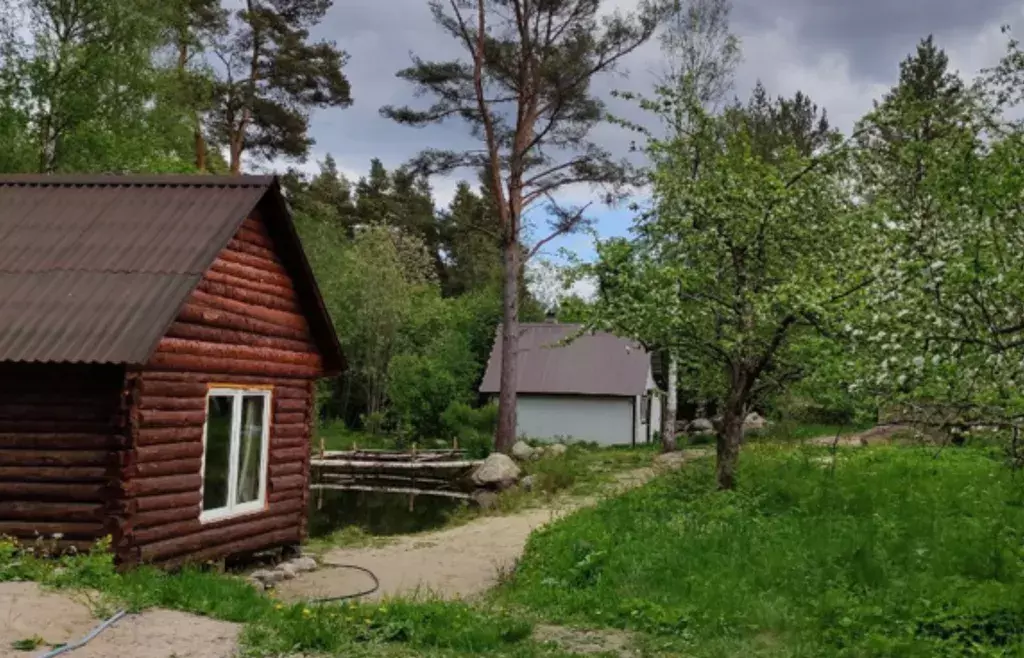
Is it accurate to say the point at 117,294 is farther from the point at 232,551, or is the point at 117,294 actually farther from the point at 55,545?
the point at 232,551

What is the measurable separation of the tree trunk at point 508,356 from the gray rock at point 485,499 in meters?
2.97

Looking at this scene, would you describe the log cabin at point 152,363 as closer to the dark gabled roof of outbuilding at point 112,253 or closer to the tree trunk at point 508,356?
the dark gabled roof of outbuilding at point 112,253

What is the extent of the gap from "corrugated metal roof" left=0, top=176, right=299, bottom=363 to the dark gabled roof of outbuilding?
13mm

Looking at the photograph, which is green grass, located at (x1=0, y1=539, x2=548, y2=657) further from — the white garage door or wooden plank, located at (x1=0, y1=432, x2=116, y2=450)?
the white garage door

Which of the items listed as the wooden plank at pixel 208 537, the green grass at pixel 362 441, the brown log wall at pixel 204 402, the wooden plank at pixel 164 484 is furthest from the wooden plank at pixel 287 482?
the green grass at pixel 362 441

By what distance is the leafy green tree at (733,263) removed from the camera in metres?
13.4

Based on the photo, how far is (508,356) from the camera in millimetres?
27219

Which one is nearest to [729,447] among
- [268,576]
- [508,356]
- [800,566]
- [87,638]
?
[800,566]

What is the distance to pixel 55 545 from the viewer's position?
982 centimetres

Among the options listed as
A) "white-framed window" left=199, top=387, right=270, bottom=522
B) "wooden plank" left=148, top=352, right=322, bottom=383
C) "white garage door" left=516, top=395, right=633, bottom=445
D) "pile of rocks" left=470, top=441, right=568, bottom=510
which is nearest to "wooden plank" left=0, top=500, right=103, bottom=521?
"white-framed window" left=199, top=387, right=270, bottom=522

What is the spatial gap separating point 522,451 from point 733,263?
15216mm

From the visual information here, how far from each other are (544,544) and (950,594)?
554 centimetres

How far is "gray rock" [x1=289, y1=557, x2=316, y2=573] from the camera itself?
1324 centimetres

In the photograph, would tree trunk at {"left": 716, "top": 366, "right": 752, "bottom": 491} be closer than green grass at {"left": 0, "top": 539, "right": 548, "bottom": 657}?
No
